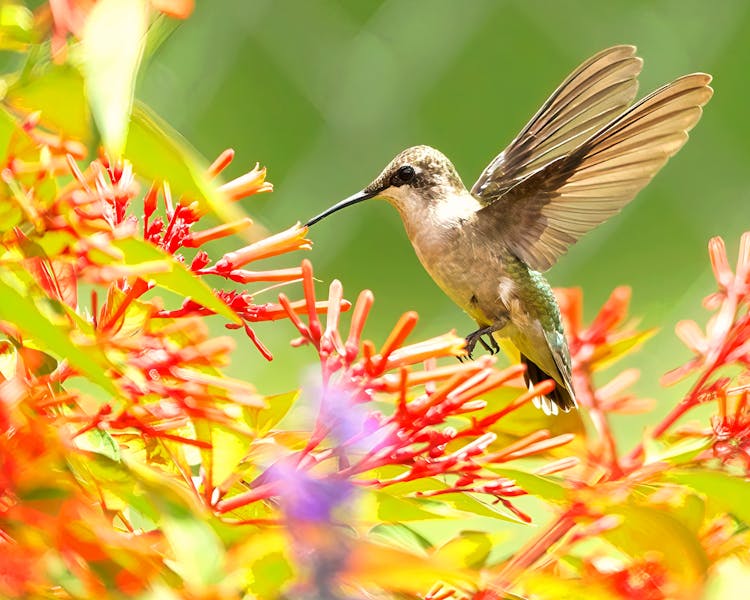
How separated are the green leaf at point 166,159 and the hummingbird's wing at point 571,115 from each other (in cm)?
45

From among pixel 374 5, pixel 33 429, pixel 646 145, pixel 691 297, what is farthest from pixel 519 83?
pixel 33 429

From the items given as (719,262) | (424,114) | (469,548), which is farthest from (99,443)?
(424,114)

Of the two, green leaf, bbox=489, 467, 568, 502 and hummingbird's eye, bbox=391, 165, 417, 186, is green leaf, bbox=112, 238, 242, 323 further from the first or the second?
hummingbird's eye, bbox=391, 165, 417, 186

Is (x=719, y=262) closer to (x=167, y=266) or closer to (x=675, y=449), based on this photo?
(x=675, y=449)

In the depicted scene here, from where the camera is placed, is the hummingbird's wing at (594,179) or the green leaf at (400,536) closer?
the green leaf at (400,536)

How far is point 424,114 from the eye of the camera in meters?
3.12

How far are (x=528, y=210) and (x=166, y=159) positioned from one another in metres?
0.52

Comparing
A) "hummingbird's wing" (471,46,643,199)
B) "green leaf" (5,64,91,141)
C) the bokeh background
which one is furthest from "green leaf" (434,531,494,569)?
the bokeh background

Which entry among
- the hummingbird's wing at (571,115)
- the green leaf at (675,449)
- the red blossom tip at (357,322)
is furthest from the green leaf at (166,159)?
the hummingbird's wing at (571,115)

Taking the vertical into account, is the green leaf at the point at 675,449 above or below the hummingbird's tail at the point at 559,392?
above

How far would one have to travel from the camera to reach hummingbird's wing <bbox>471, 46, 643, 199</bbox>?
71 centimetres

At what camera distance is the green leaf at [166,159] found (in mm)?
264

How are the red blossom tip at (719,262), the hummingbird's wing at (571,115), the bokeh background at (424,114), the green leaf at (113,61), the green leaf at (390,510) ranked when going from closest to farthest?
the green leaf at (113,61)
the green leaf at (390,510)
the red blossom tip at (719,262)
the hummingbird's wing at (571,115)
the bokeh background at (424,114)

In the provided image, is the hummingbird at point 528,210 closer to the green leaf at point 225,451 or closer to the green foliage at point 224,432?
the green foliage at point 224,432
